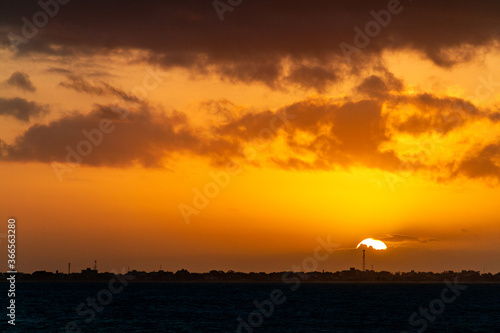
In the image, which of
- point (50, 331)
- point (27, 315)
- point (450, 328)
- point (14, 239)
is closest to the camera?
point (14, 239)

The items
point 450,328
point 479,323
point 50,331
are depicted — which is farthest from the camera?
point 479,323

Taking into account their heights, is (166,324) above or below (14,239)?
below

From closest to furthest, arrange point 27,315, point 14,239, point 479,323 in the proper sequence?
1. point 14,239
2. point 479,323
3. point 27,315

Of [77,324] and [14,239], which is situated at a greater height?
[14,239]

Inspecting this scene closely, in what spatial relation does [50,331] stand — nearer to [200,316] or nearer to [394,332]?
[200,316]

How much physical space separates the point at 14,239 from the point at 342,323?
68167 millimetres

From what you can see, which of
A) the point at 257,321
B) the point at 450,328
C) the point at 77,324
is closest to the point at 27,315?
the point at 77,324

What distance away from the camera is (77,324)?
115 meters

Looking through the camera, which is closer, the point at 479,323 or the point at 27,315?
the point at 479,323

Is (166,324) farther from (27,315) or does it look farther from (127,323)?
(27,315)

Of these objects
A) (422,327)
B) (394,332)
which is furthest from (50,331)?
(422,327)

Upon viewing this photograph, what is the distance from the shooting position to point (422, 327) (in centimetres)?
11575

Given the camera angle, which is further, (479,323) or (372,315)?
(372,315)

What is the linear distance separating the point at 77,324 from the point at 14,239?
45.3 m
